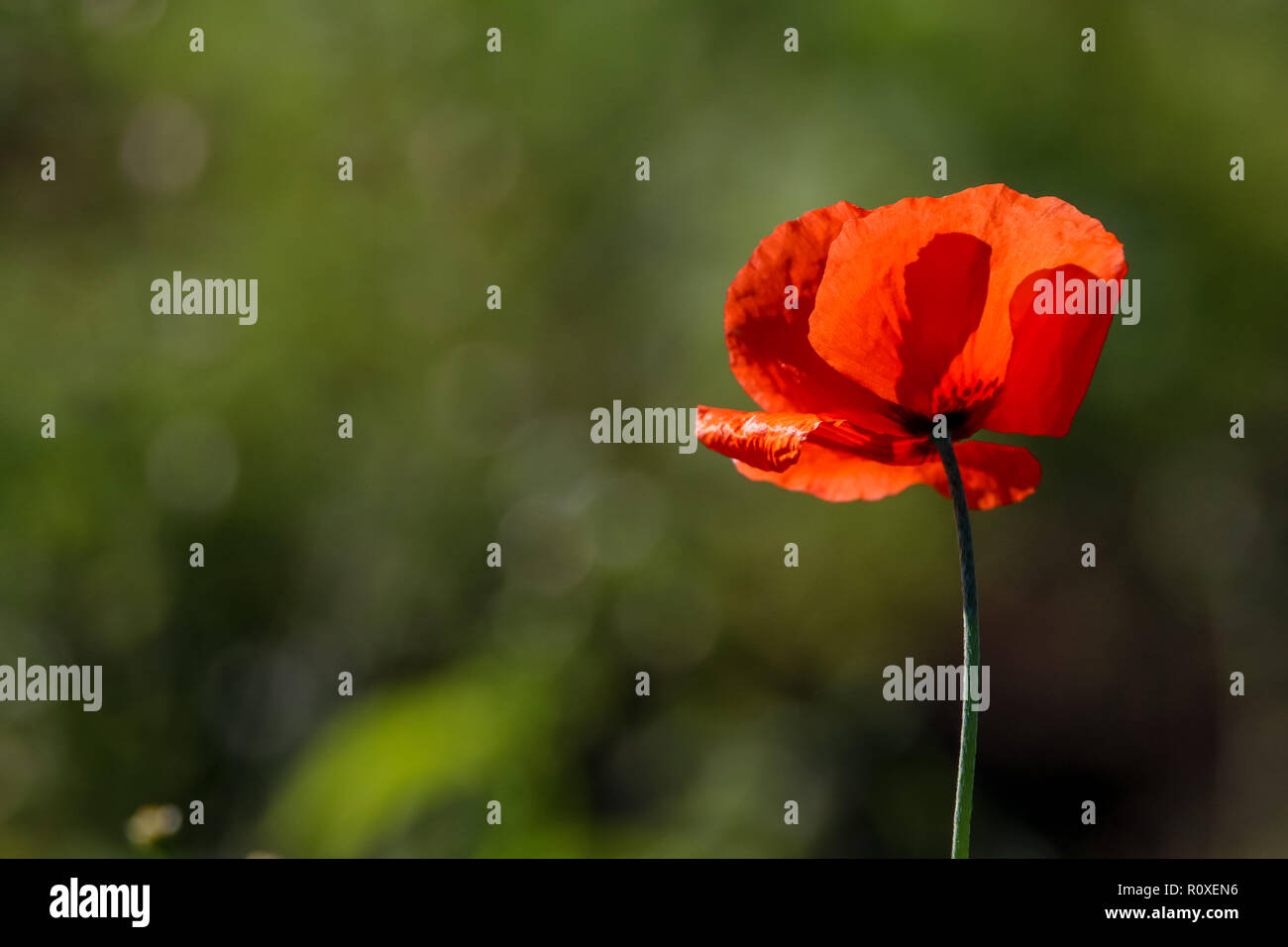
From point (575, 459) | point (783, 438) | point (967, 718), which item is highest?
point (575, 459)

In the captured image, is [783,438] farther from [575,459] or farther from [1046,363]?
[575,459]

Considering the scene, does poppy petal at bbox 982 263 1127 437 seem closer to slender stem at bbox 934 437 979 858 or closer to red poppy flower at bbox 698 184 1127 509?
red poppy flower at bbox 698 184 1127 509

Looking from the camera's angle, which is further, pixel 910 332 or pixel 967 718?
pixel 910 332

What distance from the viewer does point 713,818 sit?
2.01 metres

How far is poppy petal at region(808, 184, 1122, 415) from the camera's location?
58 cm

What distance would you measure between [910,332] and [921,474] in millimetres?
118

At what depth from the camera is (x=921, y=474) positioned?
70 cm

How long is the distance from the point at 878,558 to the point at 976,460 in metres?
1.75

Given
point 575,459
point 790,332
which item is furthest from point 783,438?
point 575,459

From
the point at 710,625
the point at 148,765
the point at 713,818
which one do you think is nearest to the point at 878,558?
the point at 710,625

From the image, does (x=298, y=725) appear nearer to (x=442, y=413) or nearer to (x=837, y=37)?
(x=442, y=413)

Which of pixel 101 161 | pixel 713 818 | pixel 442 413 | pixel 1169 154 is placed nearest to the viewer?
pixel 713 818

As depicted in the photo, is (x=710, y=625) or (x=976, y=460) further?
(x=710, y=625)

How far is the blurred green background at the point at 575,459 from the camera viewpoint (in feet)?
6.87
